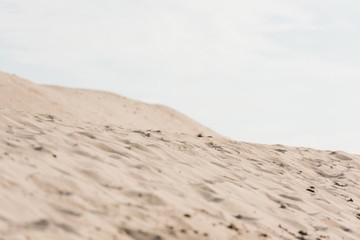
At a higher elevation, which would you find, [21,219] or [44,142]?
[44,142]

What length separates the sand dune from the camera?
3.90 meters

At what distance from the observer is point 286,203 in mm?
5848

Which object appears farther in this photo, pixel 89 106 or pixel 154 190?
pixel 89 106

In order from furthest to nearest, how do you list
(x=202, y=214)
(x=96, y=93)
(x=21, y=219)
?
(x=96, y=93)
(x=202, y=214)
(x=21, y=219)

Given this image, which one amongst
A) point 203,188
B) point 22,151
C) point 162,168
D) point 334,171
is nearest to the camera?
point 22,151

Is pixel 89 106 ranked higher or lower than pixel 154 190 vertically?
higher

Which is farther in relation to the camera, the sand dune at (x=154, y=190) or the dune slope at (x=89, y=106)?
the dune slope at (x=89, y=106)

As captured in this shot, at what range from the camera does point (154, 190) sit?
4.77 meters

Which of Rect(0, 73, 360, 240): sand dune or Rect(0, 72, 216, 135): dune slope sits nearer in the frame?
Rect(0, 73, 360, 240): sand dune

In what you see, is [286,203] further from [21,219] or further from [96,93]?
[96,93]

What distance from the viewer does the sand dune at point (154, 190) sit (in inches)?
154

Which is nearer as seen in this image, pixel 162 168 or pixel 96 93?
pixel 162 168

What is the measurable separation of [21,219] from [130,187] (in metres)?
1.26

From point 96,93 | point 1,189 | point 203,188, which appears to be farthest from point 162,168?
point 96,93
